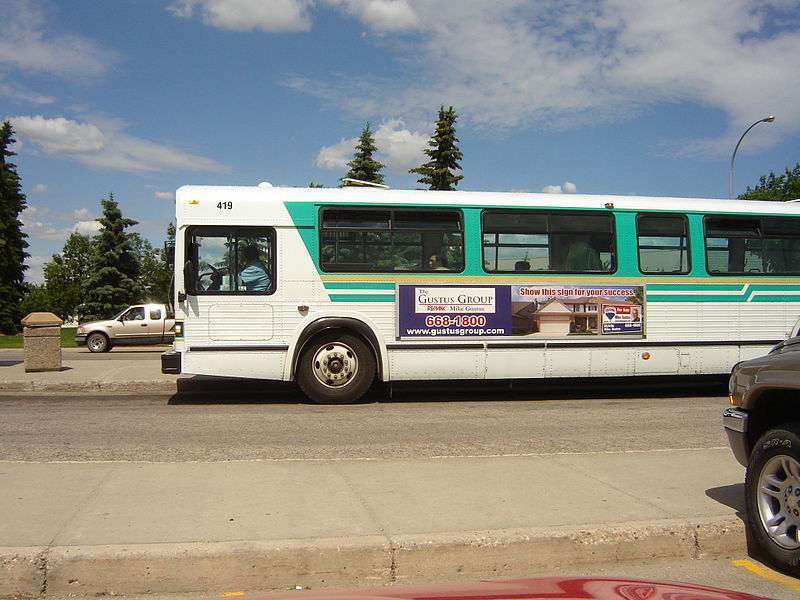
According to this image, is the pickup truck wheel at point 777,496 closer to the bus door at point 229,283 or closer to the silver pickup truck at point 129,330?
the bus door at point 229,283

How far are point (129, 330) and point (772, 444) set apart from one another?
998 inches

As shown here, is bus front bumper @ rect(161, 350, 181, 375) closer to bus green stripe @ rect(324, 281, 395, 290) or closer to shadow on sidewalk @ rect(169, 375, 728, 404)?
shadow on sidewalk @ rect(169, 375, 728, 404)

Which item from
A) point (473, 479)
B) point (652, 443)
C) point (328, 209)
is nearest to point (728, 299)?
point (652, 443)

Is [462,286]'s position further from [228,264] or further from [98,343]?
[98,343]

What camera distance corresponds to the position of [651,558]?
174 inches

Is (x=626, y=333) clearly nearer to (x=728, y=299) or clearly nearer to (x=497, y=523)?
(x=728, y=299)

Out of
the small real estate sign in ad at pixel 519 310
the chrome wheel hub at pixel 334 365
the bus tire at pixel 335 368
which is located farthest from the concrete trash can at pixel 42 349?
the small real estate sign in ad at pixel 519 310

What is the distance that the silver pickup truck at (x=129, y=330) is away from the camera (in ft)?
85.3

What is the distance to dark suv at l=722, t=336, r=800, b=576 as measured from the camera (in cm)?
414

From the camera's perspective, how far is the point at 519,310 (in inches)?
416

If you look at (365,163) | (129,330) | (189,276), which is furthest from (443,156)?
(189,276)

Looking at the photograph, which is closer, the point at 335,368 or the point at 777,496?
the point at 777,496

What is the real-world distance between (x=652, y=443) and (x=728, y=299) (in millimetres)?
4610

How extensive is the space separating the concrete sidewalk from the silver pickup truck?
832 inches
